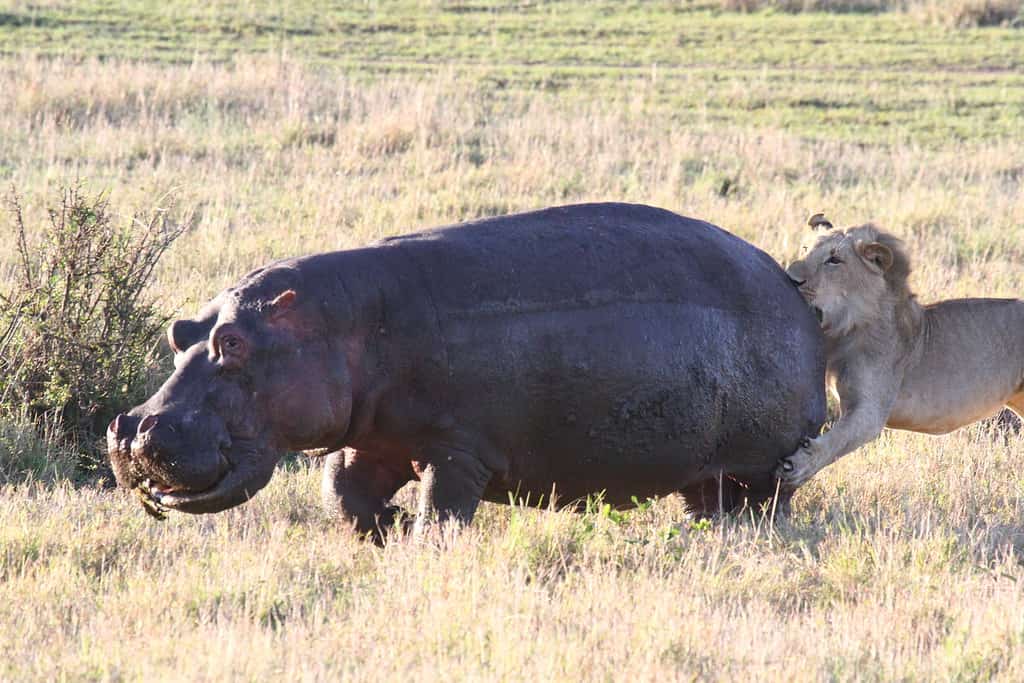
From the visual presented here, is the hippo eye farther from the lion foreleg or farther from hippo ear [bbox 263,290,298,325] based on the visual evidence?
the lion foreleg

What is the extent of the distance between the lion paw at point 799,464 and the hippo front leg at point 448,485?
1.45m

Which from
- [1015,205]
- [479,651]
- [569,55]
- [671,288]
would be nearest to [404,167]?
[1015,205]

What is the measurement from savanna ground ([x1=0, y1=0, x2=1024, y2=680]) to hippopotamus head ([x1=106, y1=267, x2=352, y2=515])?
0.47 metres

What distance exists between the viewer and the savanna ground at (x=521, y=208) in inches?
204

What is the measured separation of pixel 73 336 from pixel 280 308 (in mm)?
2733

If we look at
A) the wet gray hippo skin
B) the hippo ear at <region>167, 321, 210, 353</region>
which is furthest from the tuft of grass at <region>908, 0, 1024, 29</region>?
the hippo ear at <region>167, 321, 210, 353</region>

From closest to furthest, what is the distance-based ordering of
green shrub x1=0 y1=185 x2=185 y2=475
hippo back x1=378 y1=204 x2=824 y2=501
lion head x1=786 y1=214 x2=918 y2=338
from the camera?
hippo back x1=378 y1=204 x2=824 y2=501, lion head x1=786 y1=214 x2=918 y2=338, green shrub x1=0 y1=185 x2=185 y2=475

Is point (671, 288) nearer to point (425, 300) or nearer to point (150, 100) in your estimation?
point (425, 300)

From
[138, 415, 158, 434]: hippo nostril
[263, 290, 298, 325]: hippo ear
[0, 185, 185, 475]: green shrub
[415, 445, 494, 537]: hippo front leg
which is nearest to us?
[138, 415, 158, 434]: hippo nostril

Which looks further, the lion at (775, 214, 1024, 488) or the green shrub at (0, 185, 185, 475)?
the green shrub at (0, 185, 185, 475)

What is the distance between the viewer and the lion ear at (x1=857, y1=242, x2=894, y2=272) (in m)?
7.31

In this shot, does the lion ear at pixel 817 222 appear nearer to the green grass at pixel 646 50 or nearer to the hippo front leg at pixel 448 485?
the hippo front leg at pixel 448 485

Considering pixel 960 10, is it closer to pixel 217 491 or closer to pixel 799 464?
pixel 799 464

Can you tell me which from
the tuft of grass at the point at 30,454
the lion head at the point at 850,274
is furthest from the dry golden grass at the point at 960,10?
the tuft of grass at the point at 30,454
